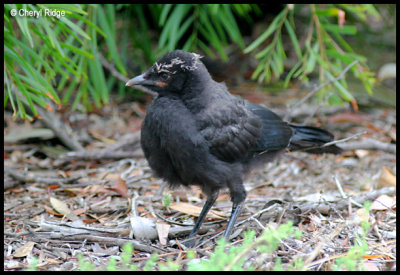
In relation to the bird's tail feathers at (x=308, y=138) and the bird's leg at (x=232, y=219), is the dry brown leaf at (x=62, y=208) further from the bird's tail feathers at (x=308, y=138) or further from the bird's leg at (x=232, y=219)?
the bird's tail feathers at (x=308, y=138)

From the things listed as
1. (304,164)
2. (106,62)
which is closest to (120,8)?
(106,62)

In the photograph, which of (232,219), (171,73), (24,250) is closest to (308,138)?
(232,219)

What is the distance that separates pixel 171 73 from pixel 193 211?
46.7 inches

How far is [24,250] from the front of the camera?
10.2 feet

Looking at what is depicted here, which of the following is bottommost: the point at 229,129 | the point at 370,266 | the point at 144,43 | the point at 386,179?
the point at 386,179

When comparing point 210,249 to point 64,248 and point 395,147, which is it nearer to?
point 64,248

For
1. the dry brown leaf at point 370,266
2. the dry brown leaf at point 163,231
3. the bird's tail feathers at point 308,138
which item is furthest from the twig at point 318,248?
the bird's tail feathers at point 308,138

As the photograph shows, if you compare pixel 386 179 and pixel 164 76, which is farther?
pixel 386 179

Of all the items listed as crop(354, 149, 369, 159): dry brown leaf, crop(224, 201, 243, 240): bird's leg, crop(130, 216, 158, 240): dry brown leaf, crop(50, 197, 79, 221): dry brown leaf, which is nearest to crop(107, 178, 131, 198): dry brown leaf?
crop(50, 197, 79, 221): dry brown leaf

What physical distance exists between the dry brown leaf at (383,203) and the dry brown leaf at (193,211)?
119cm

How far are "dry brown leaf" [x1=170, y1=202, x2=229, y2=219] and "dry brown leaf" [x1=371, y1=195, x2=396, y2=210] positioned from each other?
1193 millimetres

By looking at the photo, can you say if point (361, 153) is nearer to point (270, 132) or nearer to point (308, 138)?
point (308, 138)

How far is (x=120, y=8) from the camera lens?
586 centimetres

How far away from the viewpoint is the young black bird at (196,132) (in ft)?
11.1
